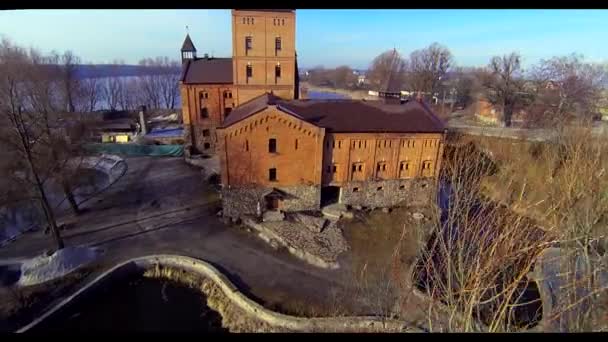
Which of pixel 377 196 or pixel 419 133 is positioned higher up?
pixel 419 133

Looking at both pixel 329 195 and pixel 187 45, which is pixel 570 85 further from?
pixel 187 45

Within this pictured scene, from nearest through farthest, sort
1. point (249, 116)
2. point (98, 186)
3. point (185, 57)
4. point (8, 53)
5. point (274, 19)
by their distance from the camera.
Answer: point (249, 116) < point (8, 53) < point (274, 19) < point (98, 186) < point (185, 57)

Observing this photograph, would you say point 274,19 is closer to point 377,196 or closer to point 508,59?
point 377,196

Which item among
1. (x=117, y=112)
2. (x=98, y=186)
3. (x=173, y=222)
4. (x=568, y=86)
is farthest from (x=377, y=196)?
(x=117, y=112)

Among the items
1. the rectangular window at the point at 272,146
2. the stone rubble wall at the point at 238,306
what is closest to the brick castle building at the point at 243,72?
the rectangular window at the point at 272,146

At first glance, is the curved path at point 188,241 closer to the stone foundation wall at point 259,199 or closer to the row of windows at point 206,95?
the stone foundation wall at point 259,199

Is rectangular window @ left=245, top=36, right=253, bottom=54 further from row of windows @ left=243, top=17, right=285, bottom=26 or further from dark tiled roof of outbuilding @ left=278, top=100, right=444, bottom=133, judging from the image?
dark tiled roof of outbuilding @ left=278, top=100, right=444, bottom=133
